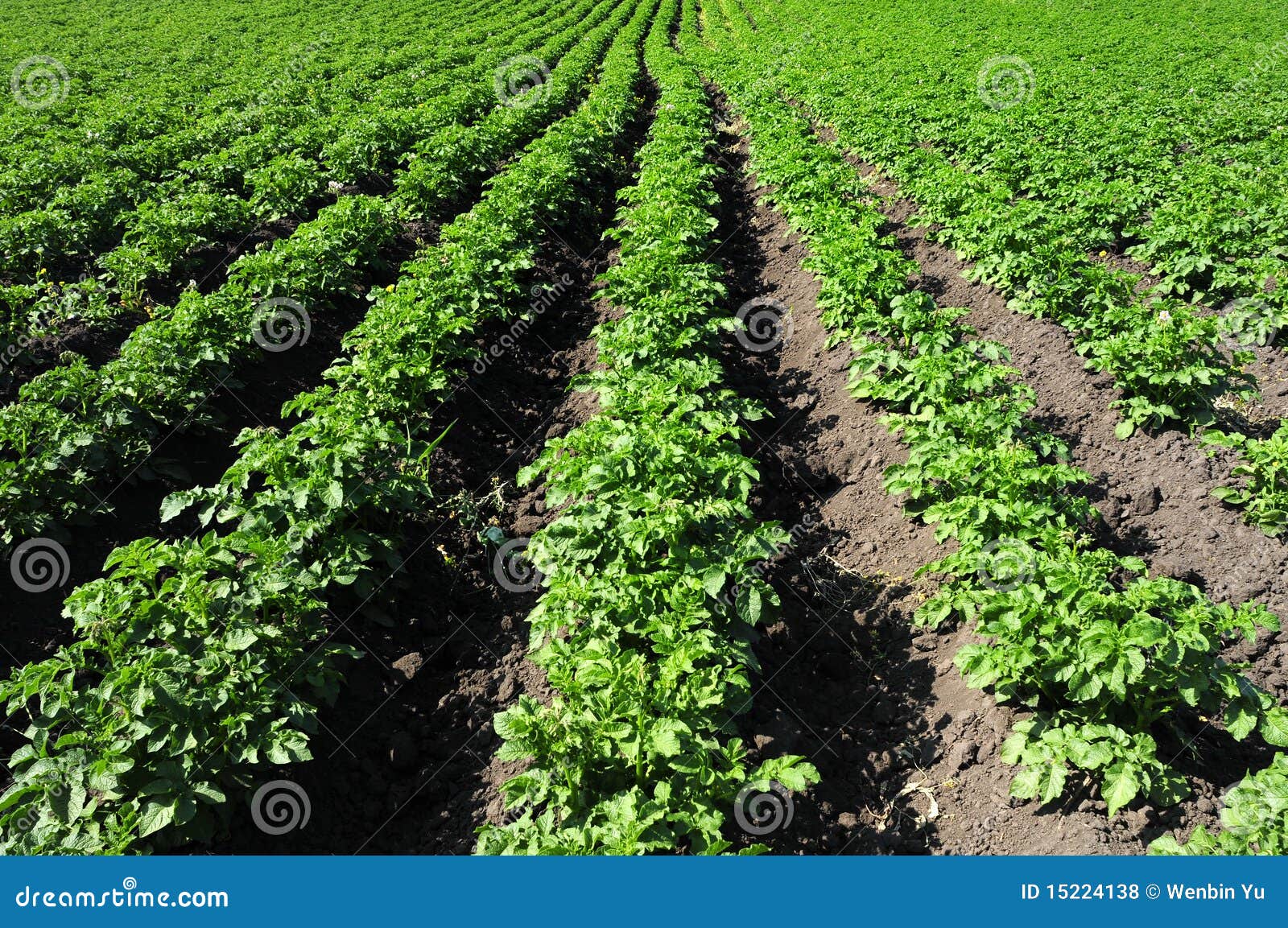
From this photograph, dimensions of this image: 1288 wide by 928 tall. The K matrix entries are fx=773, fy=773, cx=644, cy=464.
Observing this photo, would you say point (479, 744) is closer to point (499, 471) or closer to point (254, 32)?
point (499, 471)

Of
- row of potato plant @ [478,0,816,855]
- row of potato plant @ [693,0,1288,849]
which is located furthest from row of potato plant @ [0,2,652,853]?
row of potato plant @ [693,0,1288,849]

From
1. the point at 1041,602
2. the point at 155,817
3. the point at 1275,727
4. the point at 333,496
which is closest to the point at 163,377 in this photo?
the point at 333,496

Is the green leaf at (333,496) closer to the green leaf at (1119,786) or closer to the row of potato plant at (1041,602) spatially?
the row of potato plant at (1041,602)

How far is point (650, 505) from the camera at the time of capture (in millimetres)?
4500

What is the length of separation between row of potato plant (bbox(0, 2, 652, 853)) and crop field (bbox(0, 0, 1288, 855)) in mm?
31

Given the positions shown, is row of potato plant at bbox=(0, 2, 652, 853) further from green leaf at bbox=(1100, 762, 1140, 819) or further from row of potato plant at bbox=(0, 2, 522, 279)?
row of potato plant at bbox=(0, 2, 522, 279)

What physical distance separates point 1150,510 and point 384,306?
6598 millimetres

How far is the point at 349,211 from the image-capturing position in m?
9.65

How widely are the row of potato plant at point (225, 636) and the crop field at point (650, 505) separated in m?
0.03

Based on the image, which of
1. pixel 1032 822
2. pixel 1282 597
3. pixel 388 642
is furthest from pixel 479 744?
pixel 1282 597

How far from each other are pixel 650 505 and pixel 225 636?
7.66ft

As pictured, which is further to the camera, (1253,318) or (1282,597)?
(1253,318)

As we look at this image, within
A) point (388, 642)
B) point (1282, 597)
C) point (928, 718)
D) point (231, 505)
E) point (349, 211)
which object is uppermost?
point (349, 211)

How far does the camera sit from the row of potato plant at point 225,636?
342 cm
